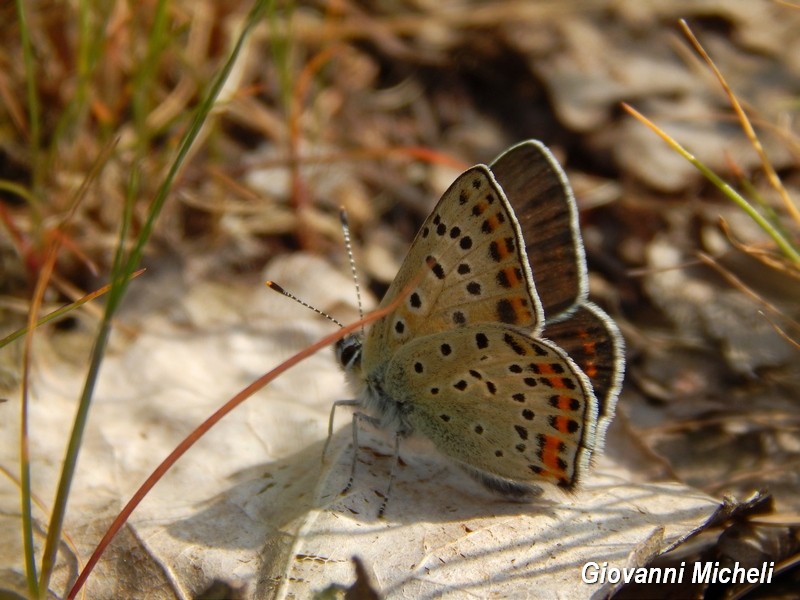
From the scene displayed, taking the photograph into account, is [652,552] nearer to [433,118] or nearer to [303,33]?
[433,118]

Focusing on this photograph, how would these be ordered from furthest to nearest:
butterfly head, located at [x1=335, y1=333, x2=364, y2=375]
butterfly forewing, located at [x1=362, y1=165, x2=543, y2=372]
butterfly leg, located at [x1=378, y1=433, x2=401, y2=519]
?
butterfly head, located at [x1=335, y1=333, x2=364, y2=375] < butterfly leg, located at [x1=378, y1=433, x2=401, y2=519] < butterfly forewing, located at [x1=362, y1=165, x2=543, y2=372]

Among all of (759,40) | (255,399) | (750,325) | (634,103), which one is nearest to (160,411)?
(255,399)

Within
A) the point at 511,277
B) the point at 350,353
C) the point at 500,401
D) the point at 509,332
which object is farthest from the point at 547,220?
the point at 350,353

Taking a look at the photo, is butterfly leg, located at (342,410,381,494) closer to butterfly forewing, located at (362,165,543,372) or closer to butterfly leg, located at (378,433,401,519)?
butterfly leg, located at (378,433,401,519)

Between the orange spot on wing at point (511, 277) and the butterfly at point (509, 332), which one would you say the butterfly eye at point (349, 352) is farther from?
the orange spot on wing at point (511, 277)

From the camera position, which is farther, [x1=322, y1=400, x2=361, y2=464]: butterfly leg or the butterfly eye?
the butterfly eye

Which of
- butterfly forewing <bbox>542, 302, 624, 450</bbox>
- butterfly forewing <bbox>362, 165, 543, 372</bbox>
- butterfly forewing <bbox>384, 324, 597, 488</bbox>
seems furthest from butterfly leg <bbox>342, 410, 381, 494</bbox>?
butterfly forewing <bbox>542, 302, 624, 450</bbox>

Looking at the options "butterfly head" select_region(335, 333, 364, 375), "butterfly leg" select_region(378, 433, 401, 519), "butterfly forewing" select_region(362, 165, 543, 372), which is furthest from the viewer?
"butterfly head" select_region(335, 333, 364, 375)

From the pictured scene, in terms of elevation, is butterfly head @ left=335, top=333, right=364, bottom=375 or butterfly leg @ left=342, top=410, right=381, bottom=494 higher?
butterfly head @ left=335, top=333, right=364, bottom=375

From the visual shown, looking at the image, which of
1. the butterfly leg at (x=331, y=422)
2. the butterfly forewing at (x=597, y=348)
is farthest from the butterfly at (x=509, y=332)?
the butterfly leg at (x=331, y=422)
